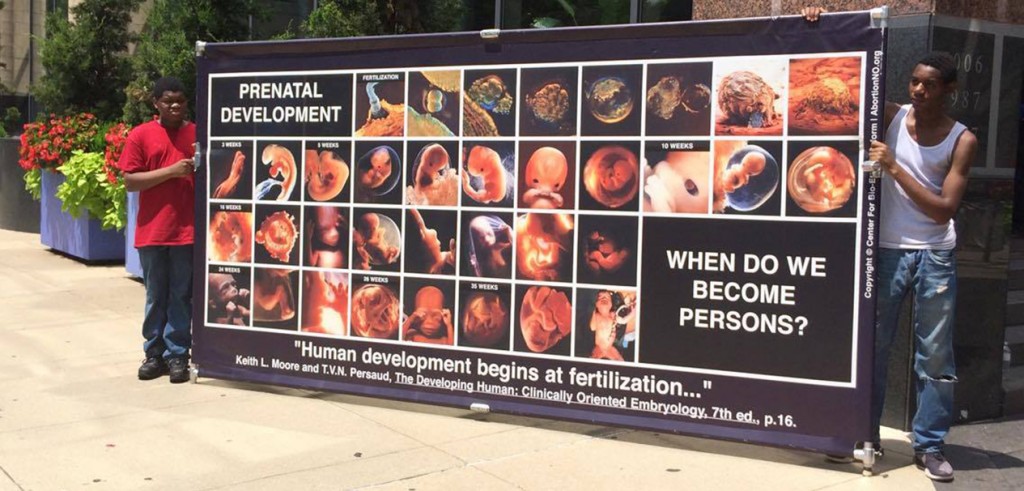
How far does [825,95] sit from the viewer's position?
469 cm

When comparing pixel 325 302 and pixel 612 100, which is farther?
pixel 325 302

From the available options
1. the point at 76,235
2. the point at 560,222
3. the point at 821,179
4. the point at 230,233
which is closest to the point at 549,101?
the point at 560,222

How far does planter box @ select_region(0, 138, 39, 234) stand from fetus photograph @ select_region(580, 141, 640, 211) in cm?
1378

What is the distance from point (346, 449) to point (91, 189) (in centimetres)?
727

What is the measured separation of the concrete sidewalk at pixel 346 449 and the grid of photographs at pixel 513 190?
48 cm

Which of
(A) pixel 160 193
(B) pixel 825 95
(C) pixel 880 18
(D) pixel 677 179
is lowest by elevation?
(A) pixel 160 193

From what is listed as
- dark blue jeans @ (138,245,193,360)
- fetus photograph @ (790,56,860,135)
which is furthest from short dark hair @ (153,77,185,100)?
fetus photograph @ (790,56,860,135)

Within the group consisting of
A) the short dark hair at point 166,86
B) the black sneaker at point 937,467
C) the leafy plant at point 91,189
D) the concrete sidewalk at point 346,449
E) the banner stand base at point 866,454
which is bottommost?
the concrete sidewalk at point 346,449

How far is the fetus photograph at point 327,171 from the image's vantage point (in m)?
5.90

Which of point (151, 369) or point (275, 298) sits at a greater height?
point (275, 298)

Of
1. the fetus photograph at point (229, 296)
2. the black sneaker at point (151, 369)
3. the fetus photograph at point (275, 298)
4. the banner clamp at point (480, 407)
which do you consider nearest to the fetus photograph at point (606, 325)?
the banner clamp at point (480, 407)

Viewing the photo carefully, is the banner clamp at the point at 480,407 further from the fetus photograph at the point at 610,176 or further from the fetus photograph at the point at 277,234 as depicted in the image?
the fetus photograph at the point at 277,234

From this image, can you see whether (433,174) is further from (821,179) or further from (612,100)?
(821,179)

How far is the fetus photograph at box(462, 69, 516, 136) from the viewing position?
5.41 metres
